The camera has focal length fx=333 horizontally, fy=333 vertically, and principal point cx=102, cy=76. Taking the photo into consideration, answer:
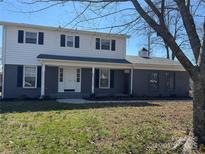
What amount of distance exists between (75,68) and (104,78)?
2.72m

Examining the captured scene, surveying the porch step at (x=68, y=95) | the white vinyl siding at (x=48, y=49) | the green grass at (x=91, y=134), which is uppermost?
the white vinyl siding at (x=48, y=49)

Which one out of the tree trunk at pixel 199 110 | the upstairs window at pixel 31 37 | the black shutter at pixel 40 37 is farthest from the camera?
the black shutter at pixel 40 37

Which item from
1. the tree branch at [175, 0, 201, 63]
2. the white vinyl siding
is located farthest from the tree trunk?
the white vinyl siding

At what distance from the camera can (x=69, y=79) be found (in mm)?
26984

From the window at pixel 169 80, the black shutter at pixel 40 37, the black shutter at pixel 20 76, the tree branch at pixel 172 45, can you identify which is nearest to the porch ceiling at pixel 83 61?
the black shutter at pixel 40 37

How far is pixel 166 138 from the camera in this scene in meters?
9.26

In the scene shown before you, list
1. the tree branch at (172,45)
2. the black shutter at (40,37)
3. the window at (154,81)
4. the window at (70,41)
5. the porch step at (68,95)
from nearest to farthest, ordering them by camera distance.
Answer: the tree branch at (172,45) → the porch step at (68,95) → the black shutter at (40,37) → the window at (70,41) → the window at (154,81)

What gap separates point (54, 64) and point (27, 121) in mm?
12738

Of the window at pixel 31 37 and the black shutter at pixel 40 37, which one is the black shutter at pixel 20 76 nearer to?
the window at pixel 31 37

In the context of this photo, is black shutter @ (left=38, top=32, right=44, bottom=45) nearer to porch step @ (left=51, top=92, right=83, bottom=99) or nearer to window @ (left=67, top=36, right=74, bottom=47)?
window @ (left=67, top=36, right=74, bottom=47)

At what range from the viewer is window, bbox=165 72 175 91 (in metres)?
30.5

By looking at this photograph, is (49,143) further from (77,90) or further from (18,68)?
(77,90)

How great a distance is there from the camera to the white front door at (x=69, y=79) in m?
26.7

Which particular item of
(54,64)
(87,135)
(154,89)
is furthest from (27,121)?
(154,89)
